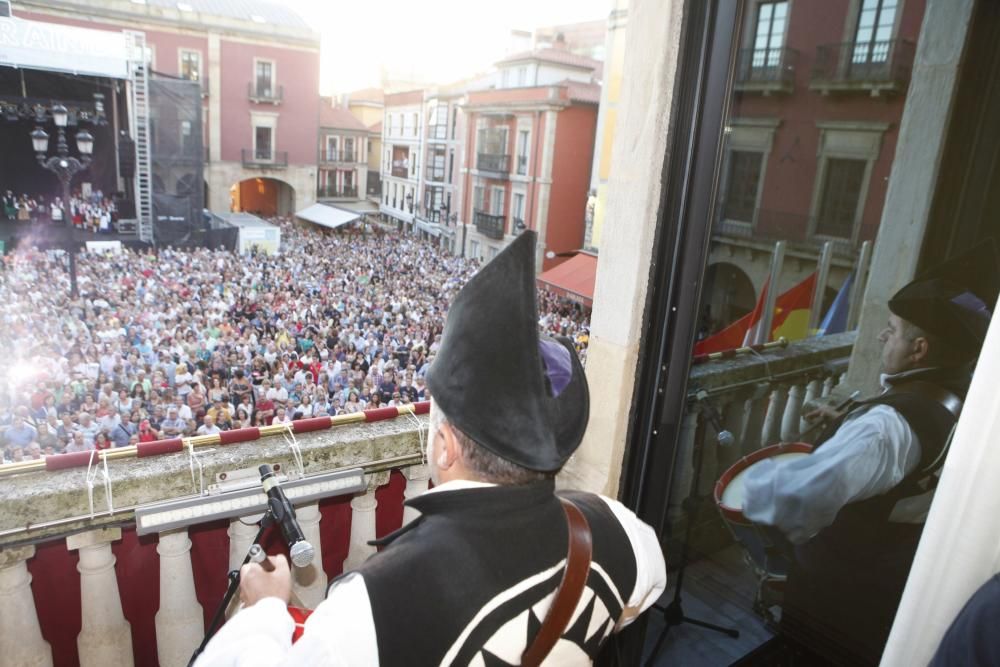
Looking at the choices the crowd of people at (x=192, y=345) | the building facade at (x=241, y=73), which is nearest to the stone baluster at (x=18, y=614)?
the crowd of people at (x=192, y=345)

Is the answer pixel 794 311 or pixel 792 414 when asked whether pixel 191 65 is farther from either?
pixel 792 414

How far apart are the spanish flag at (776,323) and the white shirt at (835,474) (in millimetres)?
331

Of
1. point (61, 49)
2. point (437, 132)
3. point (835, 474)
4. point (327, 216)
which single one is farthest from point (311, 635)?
point (437, 132)

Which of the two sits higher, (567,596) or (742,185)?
(742,185)

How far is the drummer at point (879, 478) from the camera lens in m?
1.47

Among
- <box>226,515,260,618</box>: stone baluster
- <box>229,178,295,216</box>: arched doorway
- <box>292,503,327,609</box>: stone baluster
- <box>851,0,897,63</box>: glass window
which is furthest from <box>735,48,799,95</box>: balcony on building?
<box>229,178,295,216</box>: arched doorway

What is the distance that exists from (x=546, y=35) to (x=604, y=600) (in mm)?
41679

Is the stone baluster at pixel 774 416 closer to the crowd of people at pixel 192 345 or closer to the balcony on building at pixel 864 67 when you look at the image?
the balcony on building at pixel 864 67

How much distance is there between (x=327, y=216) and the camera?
3047 cm

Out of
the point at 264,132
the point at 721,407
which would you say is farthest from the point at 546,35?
the point at 721,407

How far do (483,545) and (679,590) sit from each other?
57.8 inches

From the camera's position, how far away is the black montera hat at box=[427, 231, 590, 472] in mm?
1135

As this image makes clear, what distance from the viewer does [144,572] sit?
1.84 m

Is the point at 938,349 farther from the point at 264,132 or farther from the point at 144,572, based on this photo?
the point at 264,132
